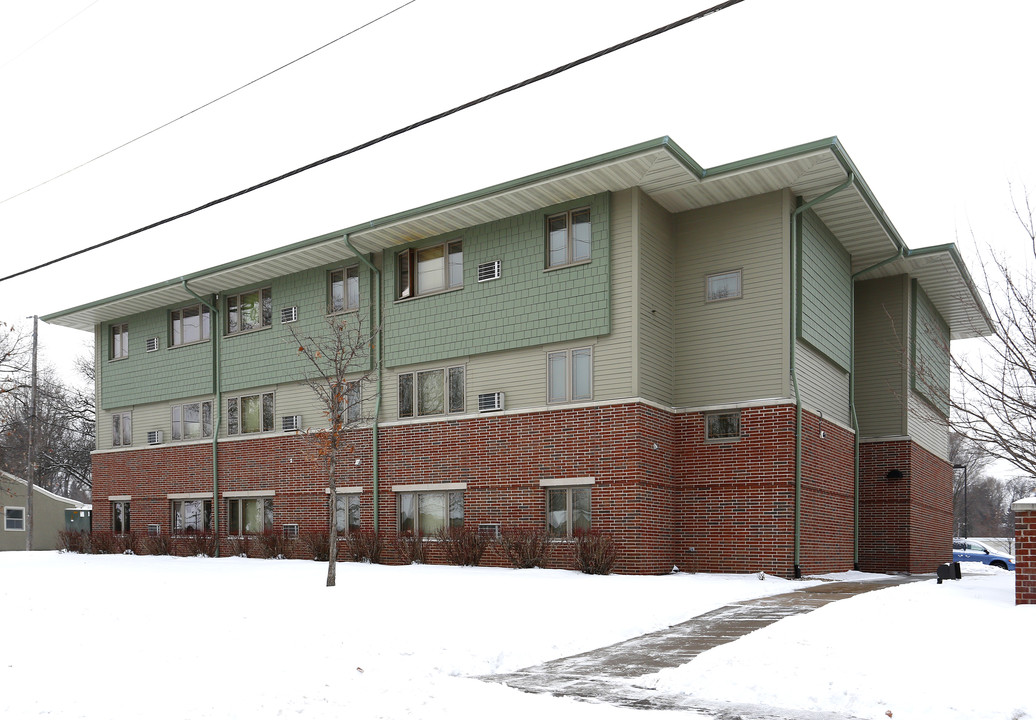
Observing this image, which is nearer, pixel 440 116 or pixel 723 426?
pixel 440 116

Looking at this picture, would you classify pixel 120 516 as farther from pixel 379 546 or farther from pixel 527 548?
pixel 527 548

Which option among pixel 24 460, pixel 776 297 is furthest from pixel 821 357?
pixel 24 460

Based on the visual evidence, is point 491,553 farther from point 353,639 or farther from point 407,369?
point 353,639

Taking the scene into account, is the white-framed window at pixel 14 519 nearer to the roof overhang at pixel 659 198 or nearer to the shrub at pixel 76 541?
the shrub at pixel 76 541

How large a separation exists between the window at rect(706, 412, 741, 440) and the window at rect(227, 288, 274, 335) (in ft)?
42.1

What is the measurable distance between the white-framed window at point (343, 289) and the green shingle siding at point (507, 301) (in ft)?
4.76

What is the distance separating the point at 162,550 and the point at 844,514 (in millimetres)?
19092

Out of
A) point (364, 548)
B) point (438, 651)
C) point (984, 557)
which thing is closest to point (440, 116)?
point (438, 651)

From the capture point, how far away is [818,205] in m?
19.5

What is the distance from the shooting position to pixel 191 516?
1075 inches

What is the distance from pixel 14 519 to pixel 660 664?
4344 centimetres

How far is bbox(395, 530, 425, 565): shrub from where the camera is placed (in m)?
20.8

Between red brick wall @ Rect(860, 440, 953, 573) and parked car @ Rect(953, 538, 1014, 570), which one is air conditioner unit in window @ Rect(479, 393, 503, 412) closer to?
red brick wall @ Rect(860, 440, 953, 573)

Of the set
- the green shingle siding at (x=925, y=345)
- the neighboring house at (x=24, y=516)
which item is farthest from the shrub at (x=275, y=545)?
the neighboring house at (x=24, y=516)
